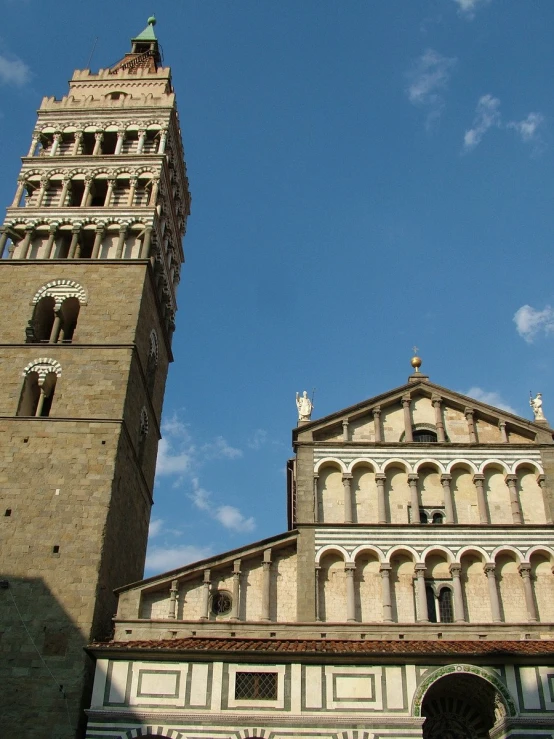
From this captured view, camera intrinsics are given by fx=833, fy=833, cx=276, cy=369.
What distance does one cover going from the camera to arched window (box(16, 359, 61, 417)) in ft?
82.0

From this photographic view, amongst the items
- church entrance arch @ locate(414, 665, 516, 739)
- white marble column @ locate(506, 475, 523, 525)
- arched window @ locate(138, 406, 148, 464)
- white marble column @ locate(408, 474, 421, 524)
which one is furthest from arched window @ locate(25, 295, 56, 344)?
church entrance arch @ locate(414, 665, 516, 739)

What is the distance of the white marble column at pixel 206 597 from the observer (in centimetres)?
2116

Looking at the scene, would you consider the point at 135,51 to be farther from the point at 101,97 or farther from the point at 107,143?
the point at 107,143

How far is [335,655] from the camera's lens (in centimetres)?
1923

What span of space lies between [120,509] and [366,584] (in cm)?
726

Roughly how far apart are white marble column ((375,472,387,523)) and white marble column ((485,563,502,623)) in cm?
300

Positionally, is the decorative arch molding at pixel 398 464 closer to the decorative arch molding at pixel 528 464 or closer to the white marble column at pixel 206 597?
the decorative arch molding at pixel 528 464

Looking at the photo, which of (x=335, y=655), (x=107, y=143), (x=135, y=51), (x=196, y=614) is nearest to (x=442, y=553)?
(x=335, y=655)

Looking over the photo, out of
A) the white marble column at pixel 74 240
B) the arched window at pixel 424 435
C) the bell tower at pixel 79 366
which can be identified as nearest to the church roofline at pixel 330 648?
the bell tower at pixel 79 366

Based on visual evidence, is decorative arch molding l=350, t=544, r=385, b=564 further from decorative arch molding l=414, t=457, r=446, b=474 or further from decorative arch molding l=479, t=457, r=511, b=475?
decorative arch molding l=479, t=457, r=511, b=475

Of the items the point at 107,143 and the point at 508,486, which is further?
the point at 107,143

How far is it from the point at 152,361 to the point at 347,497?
932cm

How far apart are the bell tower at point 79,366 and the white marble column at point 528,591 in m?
10.9

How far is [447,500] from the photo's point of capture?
23.2m
